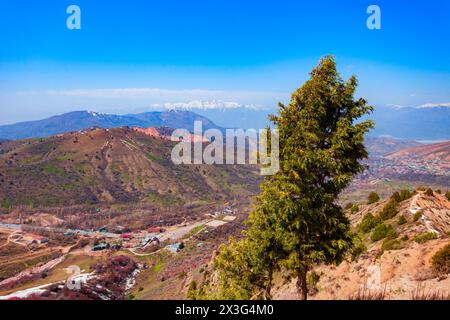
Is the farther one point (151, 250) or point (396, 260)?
point (151, 250)

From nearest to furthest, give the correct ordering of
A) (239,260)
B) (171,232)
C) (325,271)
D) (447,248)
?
(239,260), (447,248), (325,271), (171,232)

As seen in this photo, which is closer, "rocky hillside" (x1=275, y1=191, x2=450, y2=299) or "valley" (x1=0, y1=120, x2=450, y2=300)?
"rocky hillside" (x1=275, y1=191, x2=450, y2=299)

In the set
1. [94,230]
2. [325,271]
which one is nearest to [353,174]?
[325,271]

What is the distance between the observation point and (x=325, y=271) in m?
26.5

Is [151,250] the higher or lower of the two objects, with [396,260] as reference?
lower

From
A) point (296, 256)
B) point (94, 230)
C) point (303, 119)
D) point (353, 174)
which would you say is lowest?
point (94, 230)

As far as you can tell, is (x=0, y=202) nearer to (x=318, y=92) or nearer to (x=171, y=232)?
(x=171, y=232)

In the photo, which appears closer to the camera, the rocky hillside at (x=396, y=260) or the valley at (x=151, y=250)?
the rocky hillside at (x=396, y=260)

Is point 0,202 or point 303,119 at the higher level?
point 303,119

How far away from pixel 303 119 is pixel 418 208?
2668 cm
